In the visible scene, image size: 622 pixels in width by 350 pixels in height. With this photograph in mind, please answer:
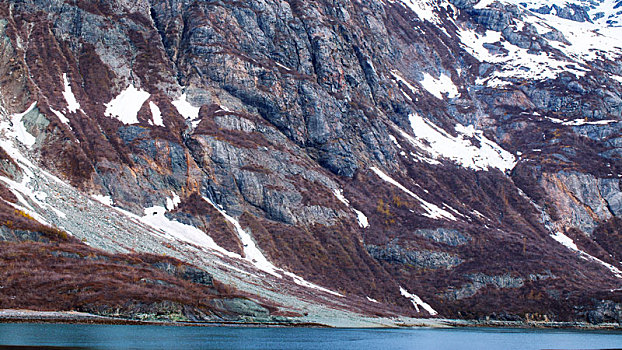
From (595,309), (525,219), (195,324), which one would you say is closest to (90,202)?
(195,324)

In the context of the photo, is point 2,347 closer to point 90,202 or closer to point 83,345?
point 83,345

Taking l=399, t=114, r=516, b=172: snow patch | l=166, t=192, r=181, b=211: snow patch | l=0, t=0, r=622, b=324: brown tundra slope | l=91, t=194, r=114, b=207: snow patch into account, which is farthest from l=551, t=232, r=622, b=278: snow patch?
l=91, t=194, r=114, b=207: snow patch

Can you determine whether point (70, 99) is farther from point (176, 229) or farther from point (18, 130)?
point (176, 229)

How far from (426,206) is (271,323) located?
8114 cm

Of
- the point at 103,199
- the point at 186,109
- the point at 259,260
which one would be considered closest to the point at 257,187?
the point at 259,260

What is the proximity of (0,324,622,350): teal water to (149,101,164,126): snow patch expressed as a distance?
69.7 metres

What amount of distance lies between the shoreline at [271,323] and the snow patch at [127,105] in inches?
2683

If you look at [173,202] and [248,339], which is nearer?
[248,339]

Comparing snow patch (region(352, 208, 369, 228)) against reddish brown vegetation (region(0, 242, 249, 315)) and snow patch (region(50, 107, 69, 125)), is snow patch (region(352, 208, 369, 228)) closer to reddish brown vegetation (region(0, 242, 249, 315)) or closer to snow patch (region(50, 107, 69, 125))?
reddish brown vegetation (region(0, 242, 249, 315))

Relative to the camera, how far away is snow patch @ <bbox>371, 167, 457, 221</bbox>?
154m

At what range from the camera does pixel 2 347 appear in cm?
4397

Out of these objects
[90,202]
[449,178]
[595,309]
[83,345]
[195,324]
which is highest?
[90,202]

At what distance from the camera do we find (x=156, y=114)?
466ft

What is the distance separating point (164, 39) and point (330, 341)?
11785cm
